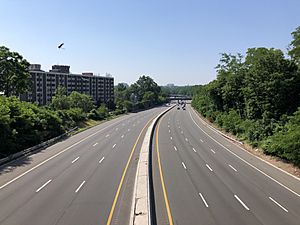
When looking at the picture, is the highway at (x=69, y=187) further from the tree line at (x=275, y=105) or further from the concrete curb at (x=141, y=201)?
the tree line at (x=275, y=105)

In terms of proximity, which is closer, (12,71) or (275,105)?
(275,105)

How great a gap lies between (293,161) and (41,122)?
32.5 metres

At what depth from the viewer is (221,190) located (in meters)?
22.6

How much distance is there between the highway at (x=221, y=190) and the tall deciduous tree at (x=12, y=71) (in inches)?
1504

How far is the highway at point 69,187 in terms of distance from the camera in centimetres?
1734

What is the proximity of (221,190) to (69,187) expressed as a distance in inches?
374

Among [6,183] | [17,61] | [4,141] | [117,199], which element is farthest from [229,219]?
[17,61]

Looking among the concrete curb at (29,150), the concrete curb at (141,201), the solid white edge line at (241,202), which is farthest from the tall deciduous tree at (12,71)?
the solid white edge line at (241,202)

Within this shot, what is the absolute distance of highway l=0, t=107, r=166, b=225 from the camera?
1734cm

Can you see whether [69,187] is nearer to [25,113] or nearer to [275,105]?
[25,113]

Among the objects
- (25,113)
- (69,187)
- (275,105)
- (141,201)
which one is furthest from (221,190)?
(25,113)

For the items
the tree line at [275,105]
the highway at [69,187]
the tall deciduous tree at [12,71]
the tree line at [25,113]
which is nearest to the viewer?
the highway at [69,187]

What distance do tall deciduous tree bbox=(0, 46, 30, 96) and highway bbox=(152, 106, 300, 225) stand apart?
1504 inches

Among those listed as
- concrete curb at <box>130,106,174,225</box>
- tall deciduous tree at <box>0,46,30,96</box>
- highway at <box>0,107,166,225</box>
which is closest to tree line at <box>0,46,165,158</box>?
tall deciduous tree at <box>0,46,30,96</box>
